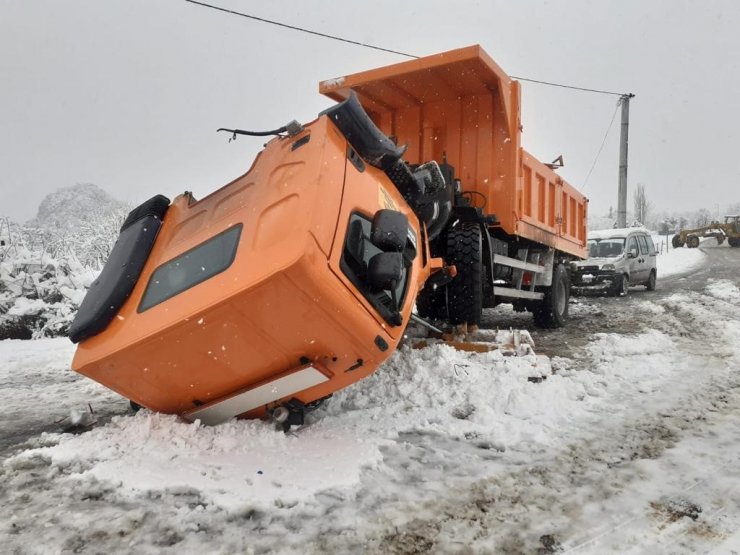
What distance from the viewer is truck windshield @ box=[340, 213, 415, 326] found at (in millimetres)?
2805

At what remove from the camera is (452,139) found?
6375mm

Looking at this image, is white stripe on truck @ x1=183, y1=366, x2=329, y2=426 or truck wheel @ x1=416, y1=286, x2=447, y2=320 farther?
truck wheel @ x1=416, y1=286, x2=447, y2=320

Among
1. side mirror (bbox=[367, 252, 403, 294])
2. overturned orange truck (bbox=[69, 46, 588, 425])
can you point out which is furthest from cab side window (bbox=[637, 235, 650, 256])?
side mirror (bbox=[367, 252, 403, 294])

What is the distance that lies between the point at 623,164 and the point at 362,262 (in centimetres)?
2444

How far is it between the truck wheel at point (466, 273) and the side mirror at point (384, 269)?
8.95ft

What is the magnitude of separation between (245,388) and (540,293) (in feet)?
19.8

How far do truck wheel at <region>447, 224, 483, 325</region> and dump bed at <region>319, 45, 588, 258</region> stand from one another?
81cm

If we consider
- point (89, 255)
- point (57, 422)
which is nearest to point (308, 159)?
point (57, 422)

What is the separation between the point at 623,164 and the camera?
23828mm

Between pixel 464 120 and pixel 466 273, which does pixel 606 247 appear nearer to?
pixel 464 120

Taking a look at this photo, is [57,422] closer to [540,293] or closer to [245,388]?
[245,388]

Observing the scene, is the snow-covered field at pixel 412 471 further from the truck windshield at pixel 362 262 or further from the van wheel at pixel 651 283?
the van wheel at pixel 651 283

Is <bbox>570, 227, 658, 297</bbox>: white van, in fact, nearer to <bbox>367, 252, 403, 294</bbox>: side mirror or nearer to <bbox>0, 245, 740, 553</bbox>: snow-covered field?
<bbox>0, 245, 740, 553</bbox>: snow-covered field

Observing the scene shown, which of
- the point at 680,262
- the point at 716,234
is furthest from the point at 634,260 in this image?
the point at 716,234
